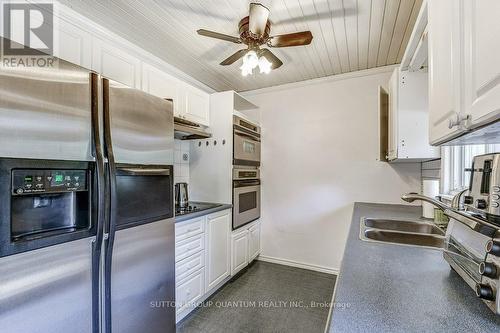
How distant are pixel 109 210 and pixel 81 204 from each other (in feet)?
0.41

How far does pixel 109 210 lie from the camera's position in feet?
3.87

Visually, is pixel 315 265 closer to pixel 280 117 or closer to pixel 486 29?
pixel 280 117

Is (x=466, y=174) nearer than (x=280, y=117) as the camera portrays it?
Yes

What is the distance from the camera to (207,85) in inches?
124

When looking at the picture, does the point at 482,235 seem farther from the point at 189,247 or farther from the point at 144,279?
the point at 189,247

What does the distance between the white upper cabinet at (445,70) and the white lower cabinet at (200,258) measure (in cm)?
167

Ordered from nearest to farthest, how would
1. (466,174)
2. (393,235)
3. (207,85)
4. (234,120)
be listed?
1. (393,235)
2. (466,174)
3. (234,120)
4. (207,85)

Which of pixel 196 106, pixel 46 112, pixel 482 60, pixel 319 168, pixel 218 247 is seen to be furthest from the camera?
pixel 319 168

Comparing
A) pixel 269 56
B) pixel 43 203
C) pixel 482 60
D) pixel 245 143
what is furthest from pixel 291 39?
pixel 43 203

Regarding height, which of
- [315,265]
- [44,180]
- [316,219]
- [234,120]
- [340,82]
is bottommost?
[315,265]

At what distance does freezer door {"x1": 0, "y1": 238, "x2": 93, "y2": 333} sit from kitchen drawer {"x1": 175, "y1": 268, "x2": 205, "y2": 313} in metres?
0.79

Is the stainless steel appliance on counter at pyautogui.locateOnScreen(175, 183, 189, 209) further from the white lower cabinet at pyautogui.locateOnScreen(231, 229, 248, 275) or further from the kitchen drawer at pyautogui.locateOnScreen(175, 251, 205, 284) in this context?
the white lower cabinet at pyautogui.locateOnScreen(231, 229, 248, 275)

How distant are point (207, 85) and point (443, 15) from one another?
2662mm

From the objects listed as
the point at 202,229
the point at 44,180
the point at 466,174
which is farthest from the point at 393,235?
the point at 44,180
